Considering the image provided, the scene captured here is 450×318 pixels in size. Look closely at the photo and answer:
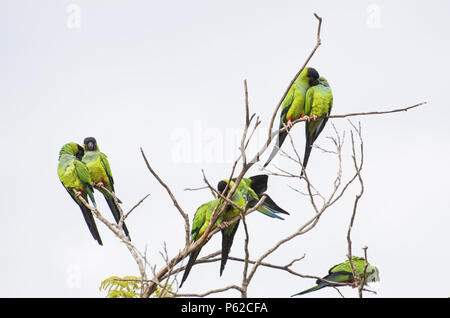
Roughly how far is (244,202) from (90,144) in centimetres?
321

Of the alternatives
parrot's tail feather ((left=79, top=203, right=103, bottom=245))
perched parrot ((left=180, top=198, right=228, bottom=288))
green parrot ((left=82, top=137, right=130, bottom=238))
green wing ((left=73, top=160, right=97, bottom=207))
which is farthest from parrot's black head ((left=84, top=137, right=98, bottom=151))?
perched parrot ((left=180, top=198, right=228, bottom=288))

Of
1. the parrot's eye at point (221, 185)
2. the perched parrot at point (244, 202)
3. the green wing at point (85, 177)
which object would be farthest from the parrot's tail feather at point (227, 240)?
the green wing at point (85, 177)

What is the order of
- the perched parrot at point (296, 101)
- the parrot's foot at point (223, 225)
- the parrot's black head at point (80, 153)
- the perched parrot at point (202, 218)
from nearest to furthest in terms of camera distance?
the parrot's foot at point (223, 225) → the perched parrot at point (202, 218) → the perched parrot at point (296, 101) → the parrot's black head at point (80, 153)

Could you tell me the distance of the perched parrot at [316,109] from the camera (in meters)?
7.90

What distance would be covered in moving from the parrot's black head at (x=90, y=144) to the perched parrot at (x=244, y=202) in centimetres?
261

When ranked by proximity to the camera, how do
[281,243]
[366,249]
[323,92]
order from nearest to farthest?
[366,249], [281,243], [323,92]

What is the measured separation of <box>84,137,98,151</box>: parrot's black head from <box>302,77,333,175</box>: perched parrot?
9.79ft

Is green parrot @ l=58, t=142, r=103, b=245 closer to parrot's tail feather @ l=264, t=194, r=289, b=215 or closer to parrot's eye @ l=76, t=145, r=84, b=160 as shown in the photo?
parrot's eye @ l=76, t=145, r=84, b=160

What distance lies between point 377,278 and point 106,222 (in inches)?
149

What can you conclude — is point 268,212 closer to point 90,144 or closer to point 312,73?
point 312,73

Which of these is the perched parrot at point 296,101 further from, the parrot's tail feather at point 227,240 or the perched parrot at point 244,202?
the parrot's tail feather at point 227,240

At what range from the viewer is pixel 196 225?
6.76 meters
